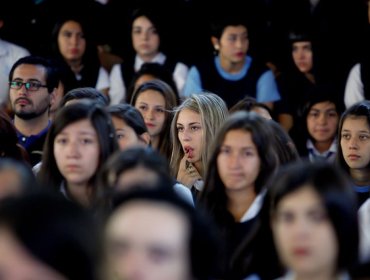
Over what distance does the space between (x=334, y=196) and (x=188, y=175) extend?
7.23 ft

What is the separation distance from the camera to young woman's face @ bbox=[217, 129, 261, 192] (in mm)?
3811

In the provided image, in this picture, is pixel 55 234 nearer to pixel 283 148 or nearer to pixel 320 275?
pixel 320 275

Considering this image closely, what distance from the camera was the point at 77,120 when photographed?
395cm

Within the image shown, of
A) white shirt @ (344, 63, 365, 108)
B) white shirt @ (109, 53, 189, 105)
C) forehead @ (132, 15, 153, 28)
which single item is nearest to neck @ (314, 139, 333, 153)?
white shirt @ (344, 63, 365, 108)

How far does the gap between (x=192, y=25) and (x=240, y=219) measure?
3564 mm

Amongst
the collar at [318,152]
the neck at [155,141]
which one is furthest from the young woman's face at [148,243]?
the collar at [318,152]

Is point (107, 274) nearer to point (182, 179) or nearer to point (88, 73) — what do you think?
point (182, 179)

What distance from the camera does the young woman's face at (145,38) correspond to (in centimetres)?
708

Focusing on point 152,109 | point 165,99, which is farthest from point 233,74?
point 152,109

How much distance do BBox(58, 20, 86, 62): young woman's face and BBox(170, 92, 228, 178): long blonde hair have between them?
1.85m

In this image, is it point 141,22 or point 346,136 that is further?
point 141,22

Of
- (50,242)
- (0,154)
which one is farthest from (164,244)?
(0,154)

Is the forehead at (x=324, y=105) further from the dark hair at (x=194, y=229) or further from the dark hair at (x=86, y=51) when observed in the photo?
A: the dark hair at (x=194, y=229)

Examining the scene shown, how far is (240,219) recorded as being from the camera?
12.6 feet
